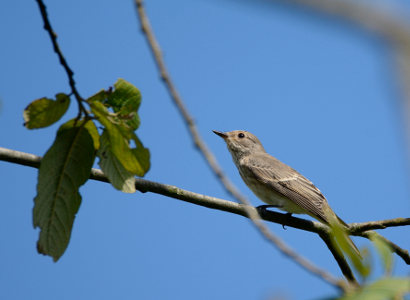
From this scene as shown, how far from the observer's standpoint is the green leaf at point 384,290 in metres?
1.37

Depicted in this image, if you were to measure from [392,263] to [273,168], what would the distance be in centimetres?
663

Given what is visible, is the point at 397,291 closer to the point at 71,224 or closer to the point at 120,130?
the point at 120,130

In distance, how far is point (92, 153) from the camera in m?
3.58

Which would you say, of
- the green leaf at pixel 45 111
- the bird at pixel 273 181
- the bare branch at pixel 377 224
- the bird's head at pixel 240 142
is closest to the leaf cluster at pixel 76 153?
the green leaf at pixel 45 111

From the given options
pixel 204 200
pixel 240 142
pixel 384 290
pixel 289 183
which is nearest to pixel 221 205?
pixel 204 200

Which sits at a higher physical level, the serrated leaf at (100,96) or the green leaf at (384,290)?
the serrated leaf at (100,96)

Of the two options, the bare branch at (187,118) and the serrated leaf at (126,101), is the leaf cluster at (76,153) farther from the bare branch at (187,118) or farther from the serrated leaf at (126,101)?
the bare branch at (187,118)

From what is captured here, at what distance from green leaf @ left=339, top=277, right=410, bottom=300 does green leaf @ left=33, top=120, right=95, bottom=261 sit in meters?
2.42

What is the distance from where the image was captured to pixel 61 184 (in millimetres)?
3504

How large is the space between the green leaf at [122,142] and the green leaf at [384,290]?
2170 millimetres

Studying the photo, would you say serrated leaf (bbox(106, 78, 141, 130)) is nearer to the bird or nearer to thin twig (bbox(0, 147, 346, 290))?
thin twig (bbox(0, 147, 346, 290))

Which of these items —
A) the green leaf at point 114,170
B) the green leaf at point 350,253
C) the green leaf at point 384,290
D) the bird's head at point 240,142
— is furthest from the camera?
the bird's head at point 240,142

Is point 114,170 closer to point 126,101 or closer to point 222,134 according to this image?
point 126,101

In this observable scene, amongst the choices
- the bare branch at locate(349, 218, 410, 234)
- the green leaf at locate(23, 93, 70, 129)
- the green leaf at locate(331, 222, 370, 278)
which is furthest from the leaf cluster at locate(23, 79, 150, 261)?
the bare branch at locate(349, 218, 410, 234)
